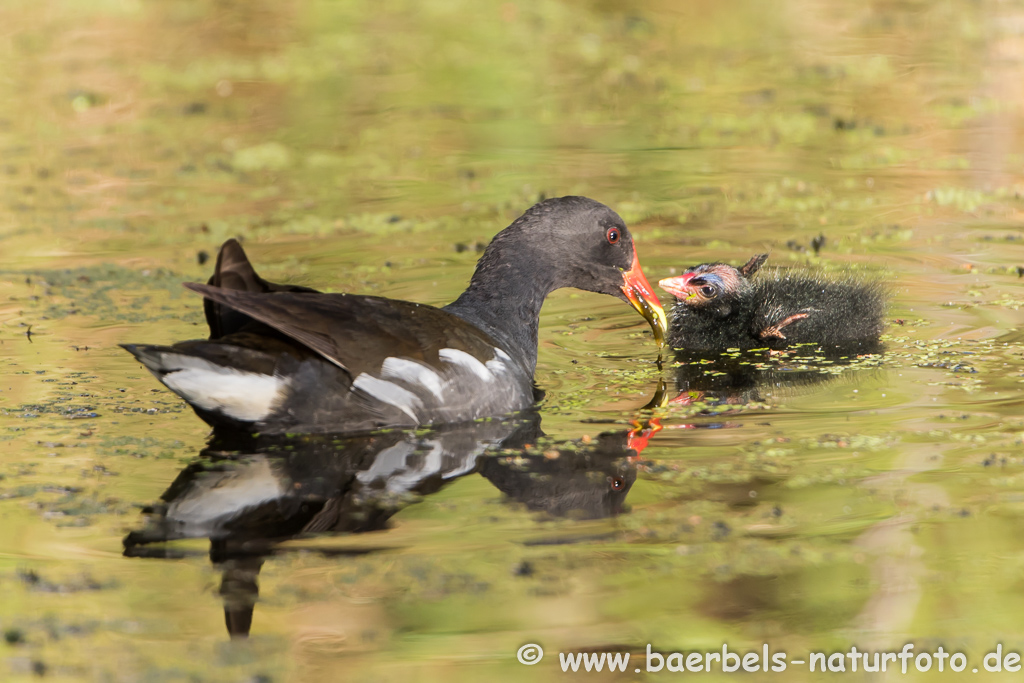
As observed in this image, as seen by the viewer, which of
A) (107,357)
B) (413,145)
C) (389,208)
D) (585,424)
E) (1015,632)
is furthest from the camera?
(413,145)

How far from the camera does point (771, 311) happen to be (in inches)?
245

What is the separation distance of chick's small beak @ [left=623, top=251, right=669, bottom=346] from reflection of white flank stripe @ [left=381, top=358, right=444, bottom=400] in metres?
1.32

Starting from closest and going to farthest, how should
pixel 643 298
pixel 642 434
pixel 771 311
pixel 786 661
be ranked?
pixel 786 661 < pixel 642 434 < pixel 643 298 < pixel 771 311

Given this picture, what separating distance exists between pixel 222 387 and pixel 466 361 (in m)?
0.94

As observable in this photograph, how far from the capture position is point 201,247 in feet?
26.5

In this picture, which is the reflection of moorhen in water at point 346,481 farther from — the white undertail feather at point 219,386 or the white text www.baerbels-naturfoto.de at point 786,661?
the white text www.baerbels-naturfoto.de at point 786,661

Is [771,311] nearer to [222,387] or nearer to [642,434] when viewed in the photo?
[642,434]

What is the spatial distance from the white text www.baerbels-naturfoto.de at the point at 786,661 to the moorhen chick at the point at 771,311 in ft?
9.53

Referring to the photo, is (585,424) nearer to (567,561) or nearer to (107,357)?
(567,561)

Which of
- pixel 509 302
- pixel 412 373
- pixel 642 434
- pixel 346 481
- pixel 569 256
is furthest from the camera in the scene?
pixel 569 256

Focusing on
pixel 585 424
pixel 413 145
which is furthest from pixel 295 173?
pixel 585 424

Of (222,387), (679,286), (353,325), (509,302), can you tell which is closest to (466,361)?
(353,325)

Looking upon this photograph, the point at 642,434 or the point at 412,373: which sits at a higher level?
the point at 412,373

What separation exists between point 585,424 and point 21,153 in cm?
679
